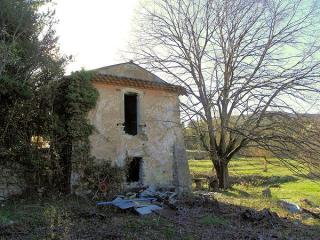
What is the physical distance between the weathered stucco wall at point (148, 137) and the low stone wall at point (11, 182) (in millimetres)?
2869

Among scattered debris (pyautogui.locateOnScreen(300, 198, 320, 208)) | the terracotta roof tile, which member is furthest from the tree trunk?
the terracotta roof tile

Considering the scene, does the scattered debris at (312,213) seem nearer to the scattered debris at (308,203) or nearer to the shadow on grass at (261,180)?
the scattered debris at (308,203)

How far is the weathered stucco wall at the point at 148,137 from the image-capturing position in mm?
17391

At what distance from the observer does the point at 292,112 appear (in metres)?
19.5

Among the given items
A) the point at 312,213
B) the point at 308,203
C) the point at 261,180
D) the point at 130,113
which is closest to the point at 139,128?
the point at 130,113

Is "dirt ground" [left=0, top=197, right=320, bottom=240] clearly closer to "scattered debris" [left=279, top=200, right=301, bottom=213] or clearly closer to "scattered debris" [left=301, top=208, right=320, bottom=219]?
"scattered debris" [left=301, top=208, right=320, bottom=219]

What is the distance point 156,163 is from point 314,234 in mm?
7702

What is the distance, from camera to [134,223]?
38.4 ft

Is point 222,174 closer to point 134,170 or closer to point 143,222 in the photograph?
point 134,170

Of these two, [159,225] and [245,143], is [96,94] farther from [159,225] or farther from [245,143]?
[245,143]

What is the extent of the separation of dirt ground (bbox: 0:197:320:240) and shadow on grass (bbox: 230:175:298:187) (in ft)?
44.9

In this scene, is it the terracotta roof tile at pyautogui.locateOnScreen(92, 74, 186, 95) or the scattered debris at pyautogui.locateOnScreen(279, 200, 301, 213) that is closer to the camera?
the scattered debris at pyautogui.locateOnScreen(279, 200, 301, 213)

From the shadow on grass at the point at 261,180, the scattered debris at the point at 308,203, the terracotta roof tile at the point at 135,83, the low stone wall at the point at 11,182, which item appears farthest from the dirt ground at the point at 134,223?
the shadow on grass at the point at 261,180

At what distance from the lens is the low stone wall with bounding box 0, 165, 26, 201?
604 inches
